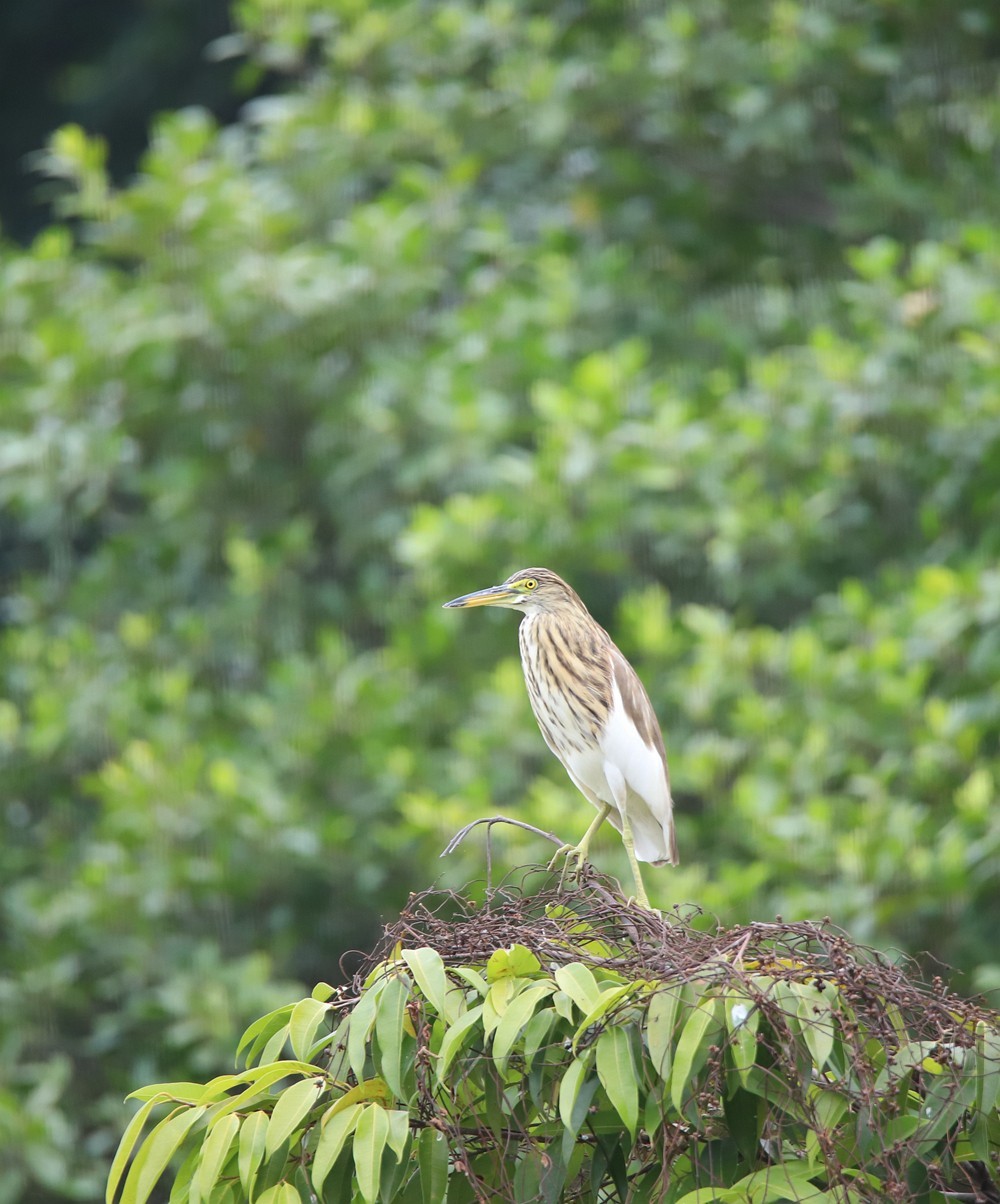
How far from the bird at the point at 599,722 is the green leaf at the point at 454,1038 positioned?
934mm

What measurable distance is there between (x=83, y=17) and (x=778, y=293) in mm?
5435

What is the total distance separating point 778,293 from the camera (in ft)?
17.4

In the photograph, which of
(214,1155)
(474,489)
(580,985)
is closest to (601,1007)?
(580,985)

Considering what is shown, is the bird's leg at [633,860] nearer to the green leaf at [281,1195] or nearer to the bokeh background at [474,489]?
the green leaf at [281,1195]

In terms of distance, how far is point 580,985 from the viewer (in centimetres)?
147

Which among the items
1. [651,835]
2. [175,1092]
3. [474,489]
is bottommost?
[474,489]

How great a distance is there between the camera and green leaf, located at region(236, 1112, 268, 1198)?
1.48m

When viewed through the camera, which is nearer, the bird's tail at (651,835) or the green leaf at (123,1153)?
the green leaf at (123,1153)

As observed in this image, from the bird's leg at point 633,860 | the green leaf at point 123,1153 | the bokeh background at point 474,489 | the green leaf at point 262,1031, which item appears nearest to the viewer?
the green leaf at point 123,1153

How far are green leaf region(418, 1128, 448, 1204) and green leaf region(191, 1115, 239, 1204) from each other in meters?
0.19

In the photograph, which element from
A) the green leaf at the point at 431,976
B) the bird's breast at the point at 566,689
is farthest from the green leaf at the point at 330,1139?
the bird's breast at the point at 566,689

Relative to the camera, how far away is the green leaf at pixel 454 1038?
1.45 m

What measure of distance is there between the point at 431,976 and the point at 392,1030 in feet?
0.20

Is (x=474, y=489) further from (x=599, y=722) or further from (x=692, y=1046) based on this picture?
(x=692, y=1046)
